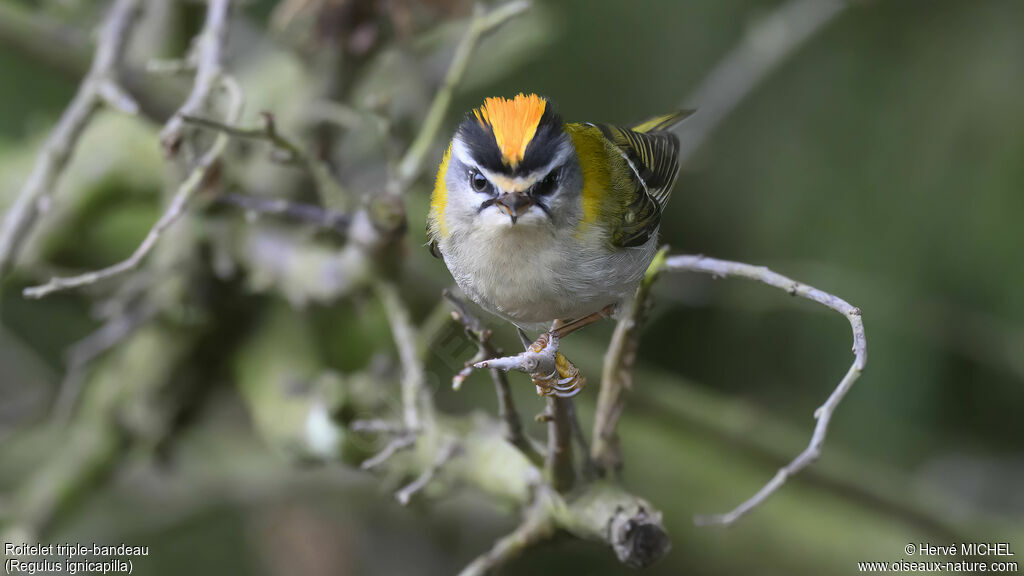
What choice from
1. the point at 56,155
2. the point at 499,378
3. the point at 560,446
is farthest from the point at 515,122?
the point at 56,155

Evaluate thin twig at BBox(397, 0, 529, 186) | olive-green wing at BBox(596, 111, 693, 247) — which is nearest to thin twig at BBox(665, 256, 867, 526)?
olive-green wing at BBox(596, 111, 693, 247)

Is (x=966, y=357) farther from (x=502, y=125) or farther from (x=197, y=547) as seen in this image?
(x=197, y=547)

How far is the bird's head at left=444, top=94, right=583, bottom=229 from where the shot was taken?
6.04 ft

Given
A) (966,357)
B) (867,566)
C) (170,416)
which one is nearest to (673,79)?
(966,357)

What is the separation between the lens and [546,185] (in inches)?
76.3

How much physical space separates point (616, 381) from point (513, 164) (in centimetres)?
53

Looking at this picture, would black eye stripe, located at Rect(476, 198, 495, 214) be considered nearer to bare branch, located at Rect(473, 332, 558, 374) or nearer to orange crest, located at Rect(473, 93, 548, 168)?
orange crest, located at Rect(473, 93, 548, 168)

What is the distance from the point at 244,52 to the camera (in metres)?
4.64

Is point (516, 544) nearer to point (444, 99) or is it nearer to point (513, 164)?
point (513, 164)

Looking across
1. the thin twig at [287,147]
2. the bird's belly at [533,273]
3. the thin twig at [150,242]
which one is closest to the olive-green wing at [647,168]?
the bird's belly at [533,273]

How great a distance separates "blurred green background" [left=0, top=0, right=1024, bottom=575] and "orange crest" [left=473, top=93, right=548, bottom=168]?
1396mm

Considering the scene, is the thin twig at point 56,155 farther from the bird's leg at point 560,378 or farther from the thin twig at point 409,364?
the bird's leg at point 560,378

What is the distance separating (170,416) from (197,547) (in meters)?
1.97

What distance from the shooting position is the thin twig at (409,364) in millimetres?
2319
